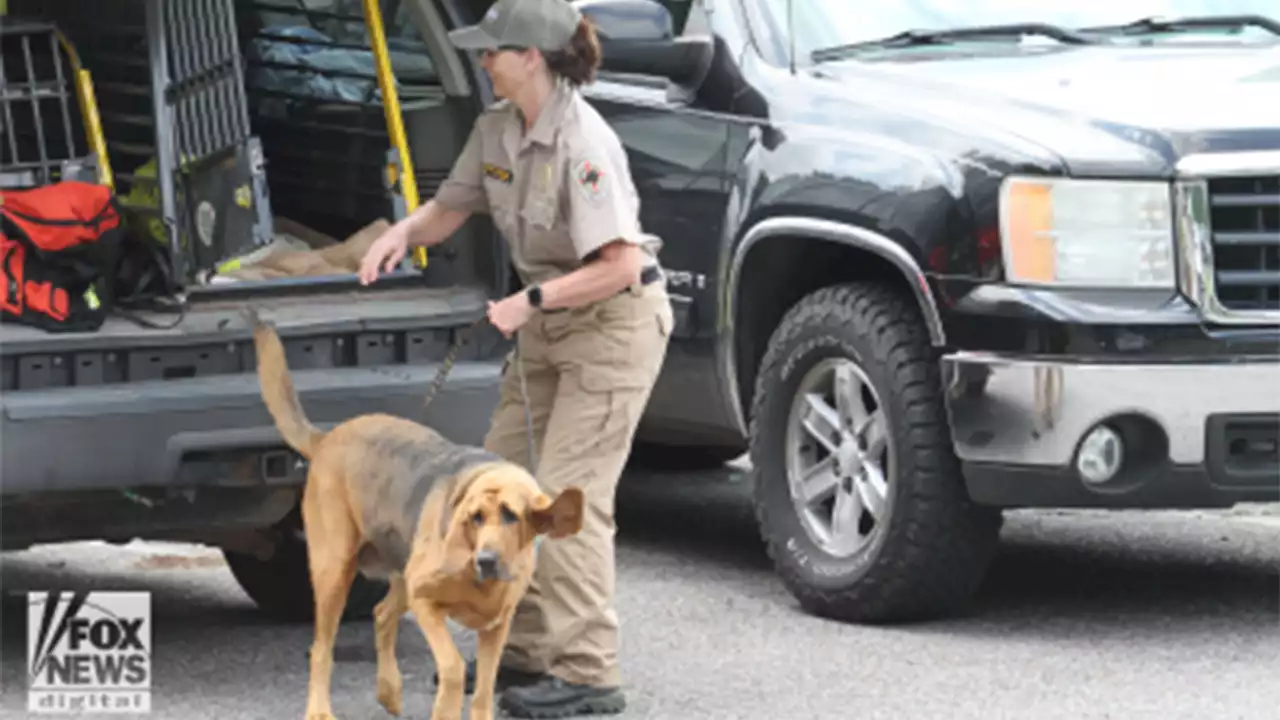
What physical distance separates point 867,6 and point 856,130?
70 cm

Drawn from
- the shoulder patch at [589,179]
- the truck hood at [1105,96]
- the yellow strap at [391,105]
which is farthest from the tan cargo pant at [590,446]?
the truck hood at [1105,96]

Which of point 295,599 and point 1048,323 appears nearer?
point 1048,323

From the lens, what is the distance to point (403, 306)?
7.47 m

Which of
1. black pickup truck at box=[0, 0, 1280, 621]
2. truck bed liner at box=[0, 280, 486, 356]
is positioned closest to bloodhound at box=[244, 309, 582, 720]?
truck bed liner at box=[0, 280, 486, 356]

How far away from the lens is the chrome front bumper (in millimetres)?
7359

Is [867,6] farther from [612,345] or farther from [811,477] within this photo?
[612,345]

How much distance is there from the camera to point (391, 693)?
680 centimetres

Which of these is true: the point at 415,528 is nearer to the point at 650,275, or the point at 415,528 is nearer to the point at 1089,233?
the point at 650,275

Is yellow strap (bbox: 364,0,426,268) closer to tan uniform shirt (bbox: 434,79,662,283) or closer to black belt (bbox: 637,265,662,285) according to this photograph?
tan uniform shirt (bbox: 434,79,662,283)

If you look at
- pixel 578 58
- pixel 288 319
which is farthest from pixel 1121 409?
pixel 288 319

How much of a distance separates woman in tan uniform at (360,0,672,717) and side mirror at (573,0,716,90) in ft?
4.29

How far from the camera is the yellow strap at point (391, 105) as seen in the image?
301 inches

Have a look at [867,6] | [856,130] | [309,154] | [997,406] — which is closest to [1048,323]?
[997,406]

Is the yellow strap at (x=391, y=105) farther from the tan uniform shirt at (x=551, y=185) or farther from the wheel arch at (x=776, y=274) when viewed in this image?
the wheel arch at (x=776, y=274)
